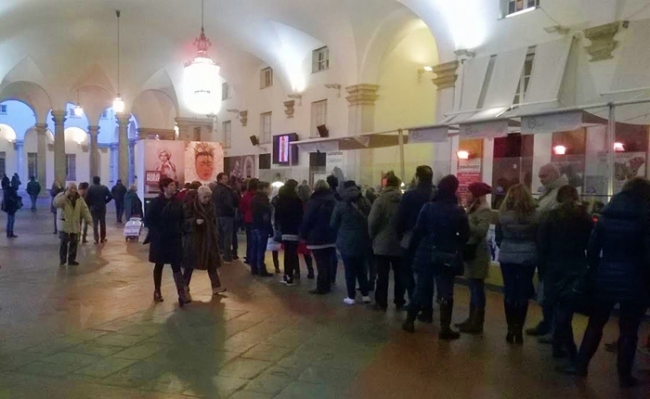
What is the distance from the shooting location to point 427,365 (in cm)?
547

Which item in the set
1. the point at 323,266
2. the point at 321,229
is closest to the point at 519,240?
the point at 321,229

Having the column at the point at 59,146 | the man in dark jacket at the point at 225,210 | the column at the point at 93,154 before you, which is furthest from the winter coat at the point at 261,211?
the column at the point at 93,154

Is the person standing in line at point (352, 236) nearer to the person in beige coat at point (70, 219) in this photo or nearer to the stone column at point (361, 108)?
the person in beige coat at point (70, 219)

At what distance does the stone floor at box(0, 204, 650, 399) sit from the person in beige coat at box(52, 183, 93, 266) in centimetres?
205

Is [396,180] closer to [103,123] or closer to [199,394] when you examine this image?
[199,394]

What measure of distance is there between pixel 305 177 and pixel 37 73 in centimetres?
1744

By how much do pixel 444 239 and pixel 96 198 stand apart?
11008 millimetres

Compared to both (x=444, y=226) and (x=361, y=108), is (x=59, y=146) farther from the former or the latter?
(x=444, y=226)

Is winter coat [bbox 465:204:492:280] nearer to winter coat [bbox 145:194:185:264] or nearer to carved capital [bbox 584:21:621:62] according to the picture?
winter coat [bbox 145:194:185:264]

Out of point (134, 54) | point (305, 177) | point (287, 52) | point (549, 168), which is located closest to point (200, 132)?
point (134, 54)

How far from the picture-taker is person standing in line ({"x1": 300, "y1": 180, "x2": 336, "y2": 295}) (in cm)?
838

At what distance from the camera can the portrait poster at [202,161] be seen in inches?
706

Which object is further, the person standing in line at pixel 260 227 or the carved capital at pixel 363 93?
the carved capital at pixel 363 93

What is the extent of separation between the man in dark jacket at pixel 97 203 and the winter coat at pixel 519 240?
37.1 ft
